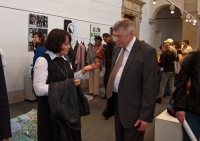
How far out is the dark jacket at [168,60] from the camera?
5738 millimetres

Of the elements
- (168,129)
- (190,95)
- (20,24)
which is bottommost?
(168,129)

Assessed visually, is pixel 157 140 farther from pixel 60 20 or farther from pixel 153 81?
pixel 60 20

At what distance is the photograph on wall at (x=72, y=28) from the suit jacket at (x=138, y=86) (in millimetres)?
5005

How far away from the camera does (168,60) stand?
5.75 m

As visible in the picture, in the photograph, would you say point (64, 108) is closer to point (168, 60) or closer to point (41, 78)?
point (41, 78)

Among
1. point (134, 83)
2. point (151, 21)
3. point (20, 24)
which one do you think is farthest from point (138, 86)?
point (151, 21)

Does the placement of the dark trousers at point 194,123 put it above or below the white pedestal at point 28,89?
above

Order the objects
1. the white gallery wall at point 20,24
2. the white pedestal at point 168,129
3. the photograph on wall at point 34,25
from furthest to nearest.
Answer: the photograph on wall at point 34,25 < the white gallery wall at point 20,24 < the white pedestal at point 168,129

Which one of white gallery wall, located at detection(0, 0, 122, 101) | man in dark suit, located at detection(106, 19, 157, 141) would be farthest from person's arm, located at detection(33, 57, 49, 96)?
white gallery wall, located at detection(0, 0, 122, 101)

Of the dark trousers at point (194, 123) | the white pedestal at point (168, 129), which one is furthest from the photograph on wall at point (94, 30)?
the dark trousers at point (194, 123)

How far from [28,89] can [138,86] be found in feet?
13.4

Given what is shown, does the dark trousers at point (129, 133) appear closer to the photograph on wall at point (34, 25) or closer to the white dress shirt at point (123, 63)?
the white dress shirt at point (123, 63)

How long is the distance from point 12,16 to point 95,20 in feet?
10.8

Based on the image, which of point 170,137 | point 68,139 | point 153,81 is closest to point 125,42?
point 153,81
